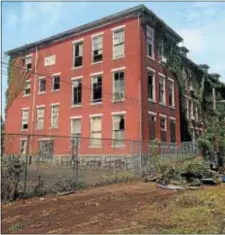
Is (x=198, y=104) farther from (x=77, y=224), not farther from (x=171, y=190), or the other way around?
(x=77, y=224)

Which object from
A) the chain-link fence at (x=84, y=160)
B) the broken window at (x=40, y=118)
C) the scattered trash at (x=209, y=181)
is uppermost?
the broken window at (x=40, y=118)

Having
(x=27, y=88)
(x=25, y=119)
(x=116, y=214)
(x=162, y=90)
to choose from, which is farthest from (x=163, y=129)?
(x=116, y=214)

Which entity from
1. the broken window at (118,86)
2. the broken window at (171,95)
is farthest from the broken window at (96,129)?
the broken window at (171,95)

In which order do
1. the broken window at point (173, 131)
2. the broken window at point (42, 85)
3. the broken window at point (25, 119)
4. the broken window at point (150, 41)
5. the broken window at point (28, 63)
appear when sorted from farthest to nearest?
the broken window at point (28, 63) < the broken window at point (25, 119) < the broken window at point (42, 85) < the broken window at point (173, 131) < the broken window at point (150, 41)

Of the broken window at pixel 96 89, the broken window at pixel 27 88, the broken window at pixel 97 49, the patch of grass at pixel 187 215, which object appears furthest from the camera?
the broken window at pixel 27 88

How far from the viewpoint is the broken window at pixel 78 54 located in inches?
1184

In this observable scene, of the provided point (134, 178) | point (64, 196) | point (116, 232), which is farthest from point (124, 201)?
point (134, 178)

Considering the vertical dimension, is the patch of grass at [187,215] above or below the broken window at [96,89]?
below

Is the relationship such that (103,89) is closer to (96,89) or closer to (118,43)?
(96,89)

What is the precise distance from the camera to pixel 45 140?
1156 inches

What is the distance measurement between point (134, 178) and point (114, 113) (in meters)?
10.7

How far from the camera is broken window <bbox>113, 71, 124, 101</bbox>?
26.8 metres

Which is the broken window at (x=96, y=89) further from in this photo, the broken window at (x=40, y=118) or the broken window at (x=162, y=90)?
the broken window at (x=40, y=118)

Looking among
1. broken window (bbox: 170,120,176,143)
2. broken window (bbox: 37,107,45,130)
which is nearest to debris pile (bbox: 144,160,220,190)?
broken window (bbox: 170,120,176,143)
